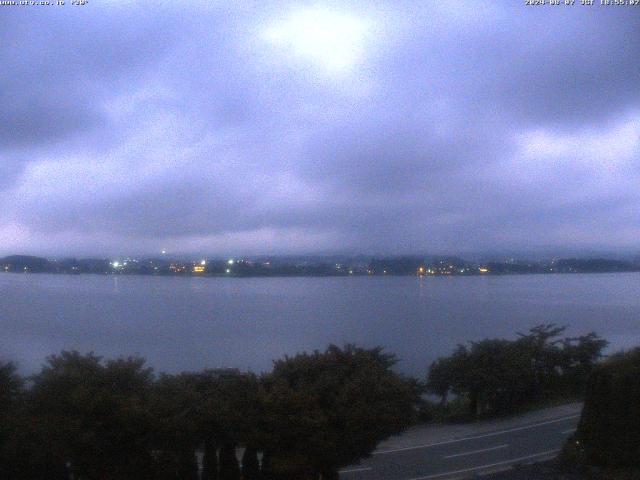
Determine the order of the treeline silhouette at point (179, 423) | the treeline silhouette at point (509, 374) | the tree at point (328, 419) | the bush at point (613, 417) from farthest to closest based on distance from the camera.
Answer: the treeline silhouette at point (509, 374), the bush at point (613, 417), the tree at point (328, 419), the treeline silhouette at point (179, 423)

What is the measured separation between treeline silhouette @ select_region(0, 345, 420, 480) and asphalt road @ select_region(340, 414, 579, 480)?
2187 millimetres

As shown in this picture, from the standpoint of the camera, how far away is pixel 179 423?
9.33 m

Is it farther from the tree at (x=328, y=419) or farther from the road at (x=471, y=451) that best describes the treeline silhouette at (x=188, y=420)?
the road at (x=471, y=451)

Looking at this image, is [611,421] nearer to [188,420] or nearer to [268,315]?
[188,420]

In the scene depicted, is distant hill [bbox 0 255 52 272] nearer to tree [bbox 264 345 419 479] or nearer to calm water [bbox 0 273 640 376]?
calm water [bbox 0 273 640 376]

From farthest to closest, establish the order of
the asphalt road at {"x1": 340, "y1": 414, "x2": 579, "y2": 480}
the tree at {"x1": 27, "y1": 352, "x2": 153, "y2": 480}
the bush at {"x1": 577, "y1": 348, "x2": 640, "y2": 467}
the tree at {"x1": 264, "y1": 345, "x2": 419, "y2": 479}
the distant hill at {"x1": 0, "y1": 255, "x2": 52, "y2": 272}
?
the distant hill at {"x1": 0, "y1": 255, "x2": 52, "y2": 272}
the asphalt road at {"x1": 340, "y1": 414, "x2": 579, "y2": 480}
the bush at {"x1": 577, "y1": 348, "x2": 640, "y2": 467}
the tree at {"x1": 264, "y1": 345, "x2": 419, "y2": 479}
the tree at {"x1": 27, "y1": 352, "x2": 153, "y2": 480}

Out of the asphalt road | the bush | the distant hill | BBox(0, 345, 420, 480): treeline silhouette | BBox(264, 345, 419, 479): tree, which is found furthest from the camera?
the distant hill

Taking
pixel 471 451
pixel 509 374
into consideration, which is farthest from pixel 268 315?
pixel 471 451

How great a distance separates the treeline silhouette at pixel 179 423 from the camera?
369 inches

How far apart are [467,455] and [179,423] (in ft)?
22.6

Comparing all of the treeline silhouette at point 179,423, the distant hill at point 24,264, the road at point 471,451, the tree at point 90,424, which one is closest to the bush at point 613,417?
the road at point 471,451

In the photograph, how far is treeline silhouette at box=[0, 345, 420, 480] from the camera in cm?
937

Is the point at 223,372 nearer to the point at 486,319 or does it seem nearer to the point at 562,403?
the point at 562,403

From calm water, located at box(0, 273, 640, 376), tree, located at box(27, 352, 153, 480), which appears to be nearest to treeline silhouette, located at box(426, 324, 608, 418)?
calm water, located at box(0, 273, 640, 376)
